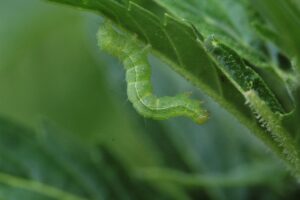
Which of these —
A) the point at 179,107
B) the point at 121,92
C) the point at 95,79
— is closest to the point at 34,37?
the point at 95,79

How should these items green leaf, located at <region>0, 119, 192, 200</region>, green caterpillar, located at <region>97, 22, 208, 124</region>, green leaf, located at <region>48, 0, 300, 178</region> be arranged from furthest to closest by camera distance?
A: green leaf, located at <region>0, 119, 192, 200</region>
green caterpillar, located at <region>97, 22, 208, 124</region>
green leaf, located at <region>48, 0, 300, 178</region>

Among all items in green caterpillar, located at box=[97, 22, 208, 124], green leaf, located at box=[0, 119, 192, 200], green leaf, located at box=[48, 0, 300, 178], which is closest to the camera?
green leaf, located at box=[48, 0, 300, 178]

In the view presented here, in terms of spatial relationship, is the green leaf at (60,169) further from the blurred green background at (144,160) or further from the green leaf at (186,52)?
the green leaf at (186,52)

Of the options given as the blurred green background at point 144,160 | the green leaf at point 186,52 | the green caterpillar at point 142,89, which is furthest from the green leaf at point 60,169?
the green leaf at point 186,52

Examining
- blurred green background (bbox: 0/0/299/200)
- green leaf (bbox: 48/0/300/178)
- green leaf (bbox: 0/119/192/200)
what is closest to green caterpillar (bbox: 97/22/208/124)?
green leaf (bbox: 48/0/300/178)

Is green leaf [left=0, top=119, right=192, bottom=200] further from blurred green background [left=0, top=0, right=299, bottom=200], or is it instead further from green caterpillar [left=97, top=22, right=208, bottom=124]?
green caterpillar [left=97, top=22, right=208, bottom=124]

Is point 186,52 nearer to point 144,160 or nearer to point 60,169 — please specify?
point 60,169

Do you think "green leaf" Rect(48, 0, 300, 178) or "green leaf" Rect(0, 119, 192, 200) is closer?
"green leaf" Rect(48, 0, 300, 178)

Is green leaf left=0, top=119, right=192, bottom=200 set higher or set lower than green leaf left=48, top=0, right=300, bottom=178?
lower

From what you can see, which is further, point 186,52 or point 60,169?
point 60,169

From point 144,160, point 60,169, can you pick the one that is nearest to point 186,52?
point 60,169
